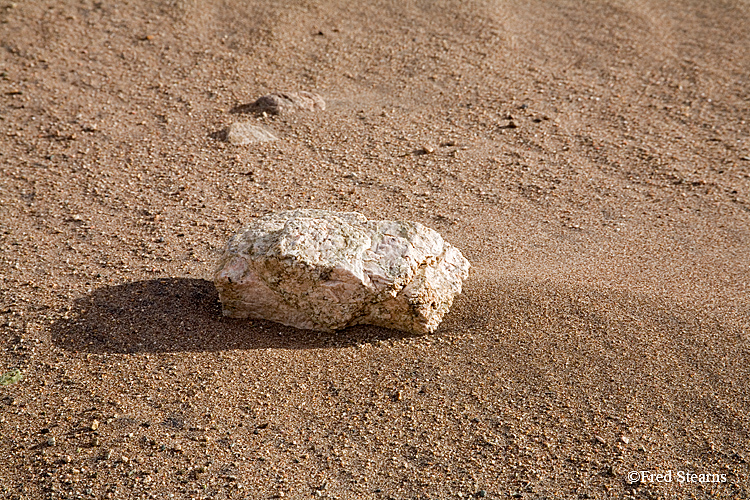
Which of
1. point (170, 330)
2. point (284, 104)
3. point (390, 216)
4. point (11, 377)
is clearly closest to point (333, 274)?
point (170, 330)

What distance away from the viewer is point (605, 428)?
126 inches

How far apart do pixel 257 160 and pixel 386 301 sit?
206 cm

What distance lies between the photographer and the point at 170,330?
366 centimetres

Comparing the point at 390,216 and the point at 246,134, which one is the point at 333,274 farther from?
the point at 246,134

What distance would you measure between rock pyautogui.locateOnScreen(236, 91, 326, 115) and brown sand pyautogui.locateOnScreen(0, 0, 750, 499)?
4.4 inches

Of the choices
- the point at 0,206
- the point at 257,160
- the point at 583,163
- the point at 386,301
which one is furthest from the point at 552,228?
the point at 0,206

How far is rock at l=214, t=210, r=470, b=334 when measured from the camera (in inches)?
135

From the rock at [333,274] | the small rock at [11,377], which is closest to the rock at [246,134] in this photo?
the rock at [333,274]

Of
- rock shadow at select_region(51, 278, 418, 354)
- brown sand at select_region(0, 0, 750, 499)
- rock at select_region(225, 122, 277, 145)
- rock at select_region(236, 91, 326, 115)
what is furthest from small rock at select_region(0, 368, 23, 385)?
rock at select_region(236, 91, 326, 115)

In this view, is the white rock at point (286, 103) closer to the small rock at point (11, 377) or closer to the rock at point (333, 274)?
the rock at point (333, 274)

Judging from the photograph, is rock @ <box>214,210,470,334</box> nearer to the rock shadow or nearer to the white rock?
the rock shadow

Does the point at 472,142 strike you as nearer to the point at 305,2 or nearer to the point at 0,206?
the point at 305,2

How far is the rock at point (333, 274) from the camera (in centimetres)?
342

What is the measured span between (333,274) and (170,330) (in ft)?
2.96
